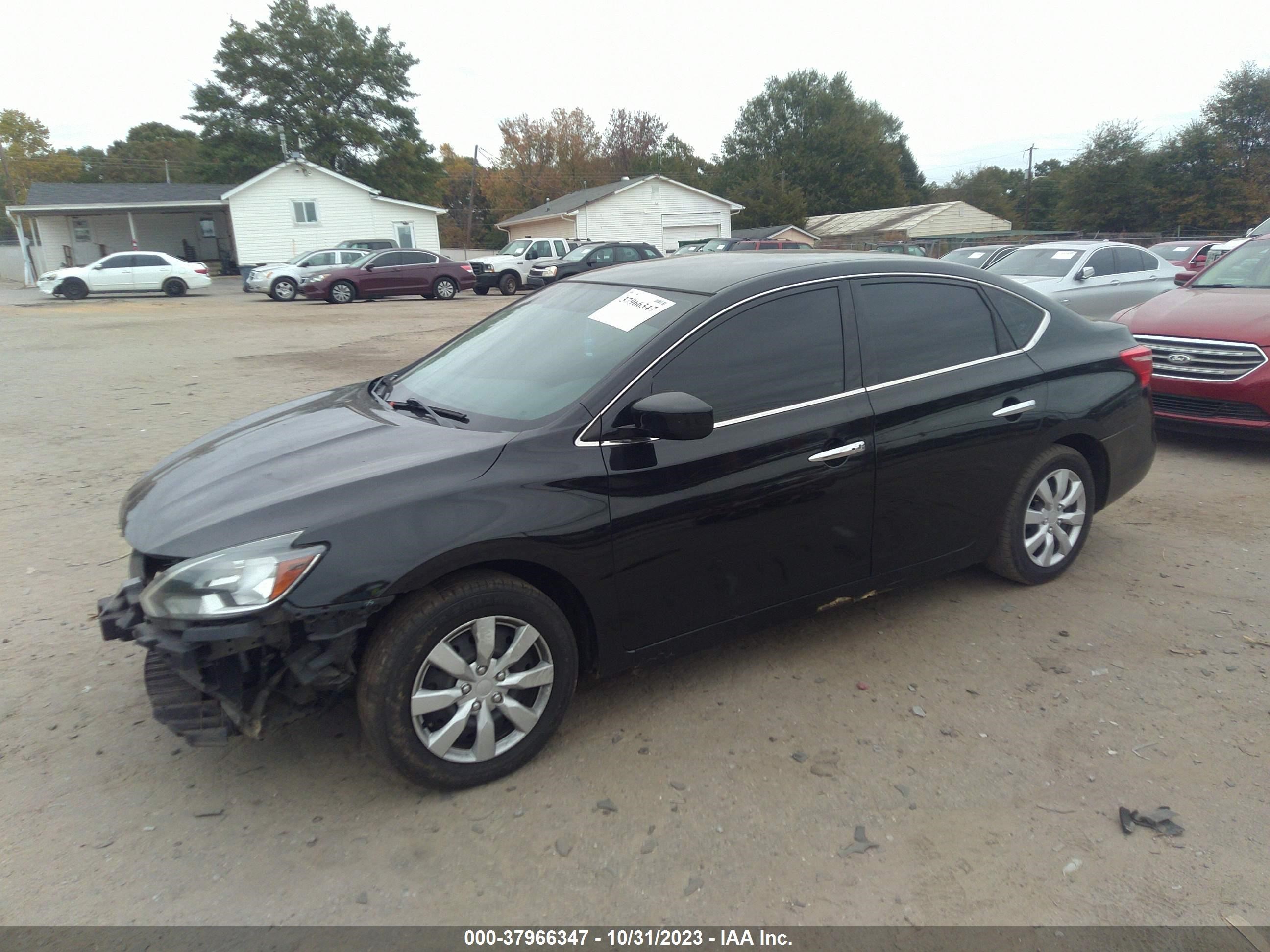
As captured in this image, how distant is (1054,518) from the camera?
14.7 ft

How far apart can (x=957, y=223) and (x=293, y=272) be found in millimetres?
47904

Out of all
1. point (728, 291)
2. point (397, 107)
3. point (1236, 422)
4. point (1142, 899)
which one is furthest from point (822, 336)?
point (397, 107)

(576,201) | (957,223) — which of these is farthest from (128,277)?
(957,223)

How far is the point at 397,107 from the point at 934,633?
5666 cm

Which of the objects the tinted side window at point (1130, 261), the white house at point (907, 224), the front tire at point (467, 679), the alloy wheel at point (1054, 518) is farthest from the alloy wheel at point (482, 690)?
the white house at point (907, 224)

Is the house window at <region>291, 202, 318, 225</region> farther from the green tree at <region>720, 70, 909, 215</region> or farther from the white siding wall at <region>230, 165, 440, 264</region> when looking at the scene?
the green tree at <region>720, 70, 909, 215</region>

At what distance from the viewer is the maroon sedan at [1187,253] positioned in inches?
858

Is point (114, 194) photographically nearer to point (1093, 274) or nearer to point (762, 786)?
point (1093, 274)

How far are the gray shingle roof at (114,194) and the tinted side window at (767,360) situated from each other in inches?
1679

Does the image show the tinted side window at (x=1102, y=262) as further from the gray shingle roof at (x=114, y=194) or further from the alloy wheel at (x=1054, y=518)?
the gray shingle roof at (x=114, y=194)

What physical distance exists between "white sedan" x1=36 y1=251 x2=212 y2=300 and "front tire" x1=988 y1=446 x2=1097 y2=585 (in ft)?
103

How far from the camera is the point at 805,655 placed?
154 inches

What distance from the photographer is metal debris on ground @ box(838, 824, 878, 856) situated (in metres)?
2.72
